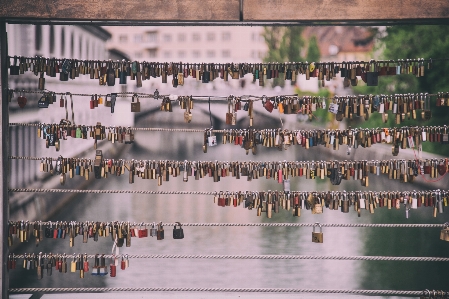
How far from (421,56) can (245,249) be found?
1091 centimetres

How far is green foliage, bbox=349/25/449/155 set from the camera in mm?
18844

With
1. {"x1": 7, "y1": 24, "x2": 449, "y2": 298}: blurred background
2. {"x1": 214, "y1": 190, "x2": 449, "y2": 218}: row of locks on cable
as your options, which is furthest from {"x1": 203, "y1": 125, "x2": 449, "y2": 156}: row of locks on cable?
{"x1": 214, "y1": 190, "x2": 449, "y2": 218}: row of locks on cable

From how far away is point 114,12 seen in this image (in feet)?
15.2

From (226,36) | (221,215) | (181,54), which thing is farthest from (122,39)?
(221,215)

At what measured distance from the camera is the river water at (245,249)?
10867 millimetres

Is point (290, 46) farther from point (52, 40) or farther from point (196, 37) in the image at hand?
point (52, 40)

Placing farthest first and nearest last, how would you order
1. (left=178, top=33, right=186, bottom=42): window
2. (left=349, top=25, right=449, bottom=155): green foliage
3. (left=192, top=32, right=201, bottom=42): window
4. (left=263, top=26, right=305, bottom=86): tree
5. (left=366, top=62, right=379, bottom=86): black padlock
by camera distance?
(left=192, top=32, right=201, bottom=42): window → (left=178, top=33, right=186, bottom=42): window → (left=263, top=26, right=305, bottom=86): tree → (left=349, top=25, right=449, bottom=155): green foliage → (left=366, top=62, right=379, bottom=86): black padlock

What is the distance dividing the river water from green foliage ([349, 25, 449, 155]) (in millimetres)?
2386

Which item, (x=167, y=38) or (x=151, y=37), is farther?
(x=151, y=37)

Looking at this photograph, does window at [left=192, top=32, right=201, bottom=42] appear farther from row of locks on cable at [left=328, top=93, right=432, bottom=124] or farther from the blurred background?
row of locks on cable at [left=328, top=93, right=432, bottom=124]

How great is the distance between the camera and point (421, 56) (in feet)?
67.9

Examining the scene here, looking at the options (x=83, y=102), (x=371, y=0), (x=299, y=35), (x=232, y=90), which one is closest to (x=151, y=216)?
(x=83, y=102)

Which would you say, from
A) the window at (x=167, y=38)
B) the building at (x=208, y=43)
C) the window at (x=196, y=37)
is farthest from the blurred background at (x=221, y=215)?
the window at (x=167, y=38)

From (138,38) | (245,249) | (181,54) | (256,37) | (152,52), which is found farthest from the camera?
(152,52)
